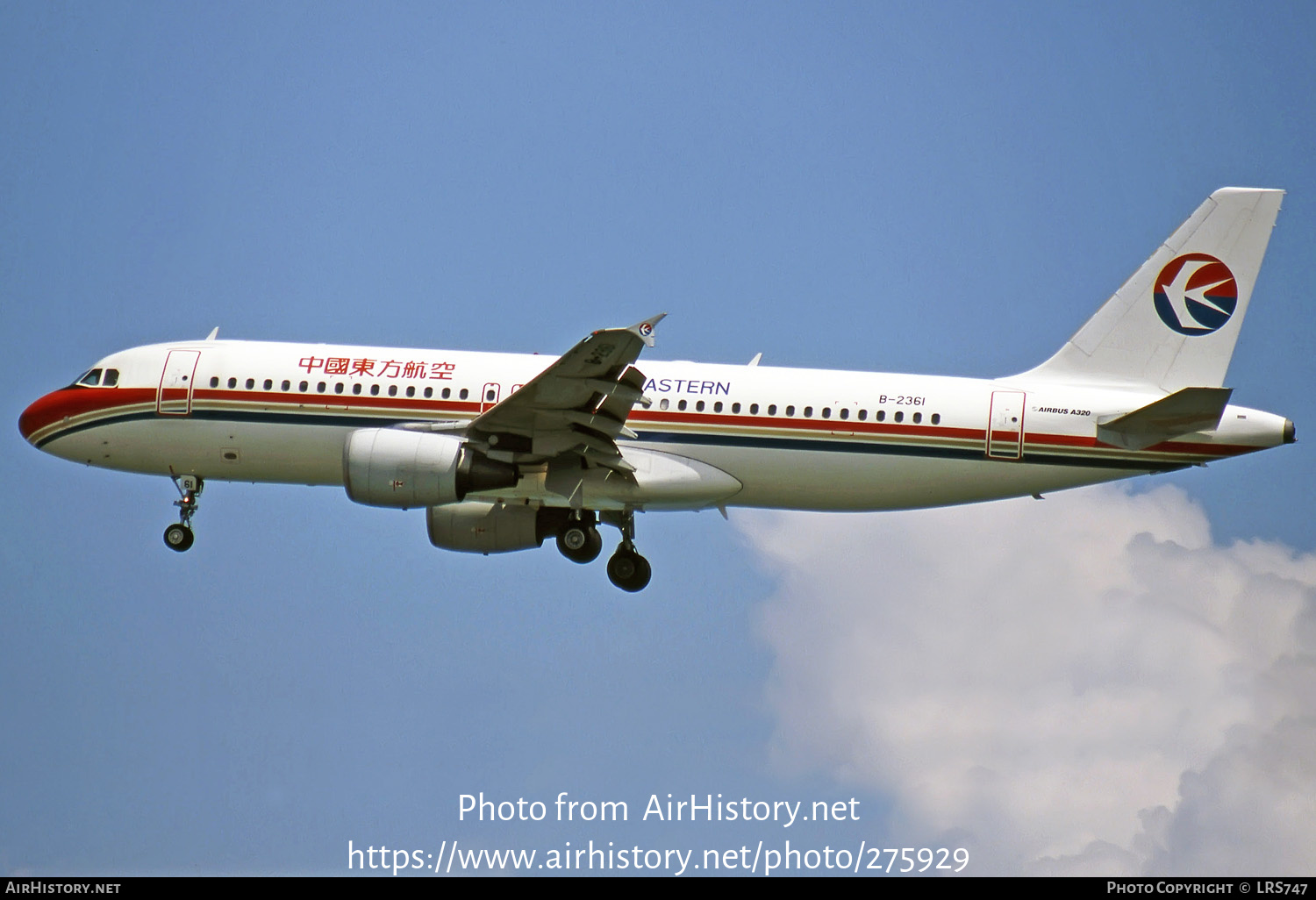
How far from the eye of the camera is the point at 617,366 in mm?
32625

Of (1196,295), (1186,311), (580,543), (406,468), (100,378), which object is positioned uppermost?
(1196,295)

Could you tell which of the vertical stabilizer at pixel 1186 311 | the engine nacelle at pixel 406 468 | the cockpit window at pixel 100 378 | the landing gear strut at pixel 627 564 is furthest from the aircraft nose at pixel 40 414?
the vertical stabilizer at pixel 1186 311

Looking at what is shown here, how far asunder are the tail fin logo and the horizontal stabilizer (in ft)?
10.3

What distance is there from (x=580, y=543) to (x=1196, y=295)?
47.8 feet

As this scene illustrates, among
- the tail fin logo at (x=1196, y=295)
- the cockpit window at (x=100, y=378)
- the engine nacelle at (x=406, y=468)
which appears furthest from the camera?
the cockpit window at (x=100, y=378)

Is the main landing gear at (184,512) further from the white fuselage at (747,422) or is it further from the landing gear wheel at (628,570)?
the landing gear wheel at (628,570)

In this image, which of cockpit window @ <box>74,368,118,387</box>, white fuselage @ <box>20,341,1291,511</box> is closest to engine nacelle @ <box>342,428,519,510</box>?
white fuselage @ <box>20,341,1291,511</box>

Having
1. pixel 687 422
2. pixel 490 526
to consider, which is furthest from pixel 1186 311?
pixel 490 526

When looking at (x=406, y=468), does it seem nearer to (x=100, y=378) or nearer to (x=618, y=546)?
(x=618, y=546)

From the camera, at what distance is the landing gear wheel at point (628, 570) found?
122 feet

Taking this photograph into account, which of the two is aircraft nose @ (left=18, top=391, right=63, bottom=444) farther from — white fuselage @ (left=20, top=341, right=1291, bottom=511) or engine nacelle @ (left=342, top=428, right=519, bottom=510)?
engine nacelle @ (left=342, top=428, right=519, bottom=510)

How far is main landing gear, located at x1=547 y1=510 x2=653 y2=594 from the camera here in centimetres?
3691

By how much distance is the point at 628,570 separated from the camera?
122ft
